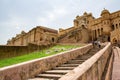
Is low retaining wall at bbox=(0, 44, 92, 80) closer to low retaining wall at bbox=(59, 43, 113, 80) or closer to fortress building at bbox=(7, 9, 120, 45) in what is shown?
low retaining wall at bbox=(59, 43, 113, 80)

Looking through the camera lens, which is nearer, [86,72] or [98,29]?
[86,72]

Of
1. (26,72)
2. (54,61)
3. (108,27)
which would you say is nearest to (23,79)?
(26,72)

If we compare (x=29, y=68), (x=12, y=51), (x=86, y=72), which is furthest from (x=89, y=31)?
(x=86, y=72)

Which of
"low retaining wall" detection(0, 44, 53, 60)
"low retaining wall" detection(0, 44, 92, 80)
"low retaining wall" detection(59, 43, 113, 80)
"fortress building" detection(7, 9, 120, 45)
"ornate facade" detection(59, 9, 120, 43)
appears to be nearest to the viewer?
"low retaining wall" detection(59, 43, 113, 80)

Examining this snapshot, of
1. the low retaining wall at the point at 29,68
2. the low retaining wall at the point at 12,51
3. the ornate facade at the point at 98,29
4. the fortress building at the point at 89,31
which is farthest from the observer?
the fortress building at the point at 89,31

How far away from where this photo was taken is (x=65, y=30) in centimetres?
5428

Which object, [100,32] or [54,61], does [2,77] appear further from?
[100,32]

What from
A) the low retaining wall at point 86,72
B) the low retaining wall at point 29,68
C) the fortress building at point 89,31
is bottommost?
the low retaining wall at point 29,68

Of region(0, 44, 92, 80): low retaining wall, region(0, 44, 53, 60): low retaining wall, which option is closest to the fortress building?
region(0, 44, 53, 60): low retaining wall

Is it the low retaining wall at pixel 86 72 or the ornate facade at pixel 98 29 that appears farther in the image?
the ornate facade at pixel 98 29

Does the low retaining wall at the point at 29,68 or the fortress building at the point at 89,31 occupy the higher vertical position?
the fortress building at the point at 89,31

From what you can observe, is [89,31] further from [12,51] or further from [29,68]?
[29,68]

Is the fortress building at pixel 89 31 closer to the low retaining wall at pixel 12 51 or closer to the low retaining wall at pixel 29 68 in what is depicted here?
the low retaining wall at pixel 12 51

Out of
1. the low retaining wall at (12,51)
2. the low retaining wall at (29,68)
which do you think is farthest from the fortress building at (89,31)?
the low retaining wall at (29,68)
